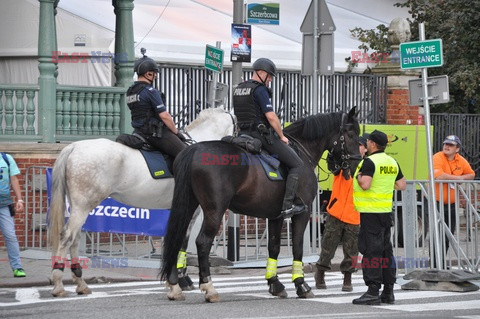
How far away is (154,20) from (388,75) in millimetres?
5295

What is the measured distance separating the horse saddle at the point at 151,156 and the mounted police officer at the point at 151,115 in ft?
0.24

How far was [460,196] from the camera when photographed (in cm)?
1602

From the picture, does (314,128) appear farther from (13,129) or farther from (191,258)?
(13,129)

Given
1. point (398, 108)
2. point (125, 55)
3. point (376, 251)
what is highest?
point (125, 55)

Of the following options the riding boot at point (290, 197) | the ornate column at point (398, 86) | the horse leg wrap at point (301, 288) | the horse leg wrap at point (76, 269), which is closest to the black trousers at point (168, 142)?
the riding boot at point (290, 197)

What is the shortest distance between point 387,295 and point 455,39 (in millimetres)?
15572

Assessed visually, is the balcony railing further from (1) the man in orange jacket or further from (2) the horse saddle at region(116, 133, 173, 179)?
(1) the man in orange jacket

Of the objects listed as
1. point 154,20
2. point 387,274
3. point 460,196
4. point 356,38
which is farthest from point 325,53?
point 356,38

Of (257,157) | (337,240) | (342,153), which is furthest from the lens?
(337,240)

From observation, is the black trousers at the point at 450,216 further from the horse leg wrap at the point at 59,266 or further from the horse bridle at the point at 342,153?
the horse leg wrap at the point at 59,266

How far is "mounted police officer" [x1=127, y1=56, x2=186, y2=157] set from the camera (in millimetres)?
14305

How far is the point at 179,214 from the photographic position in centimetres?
1319

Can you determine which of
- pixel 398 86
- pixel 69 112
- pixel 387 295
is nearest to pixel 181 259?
pixel 387 295

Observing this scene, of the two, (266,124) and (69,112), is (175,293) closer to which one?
(266,124)
